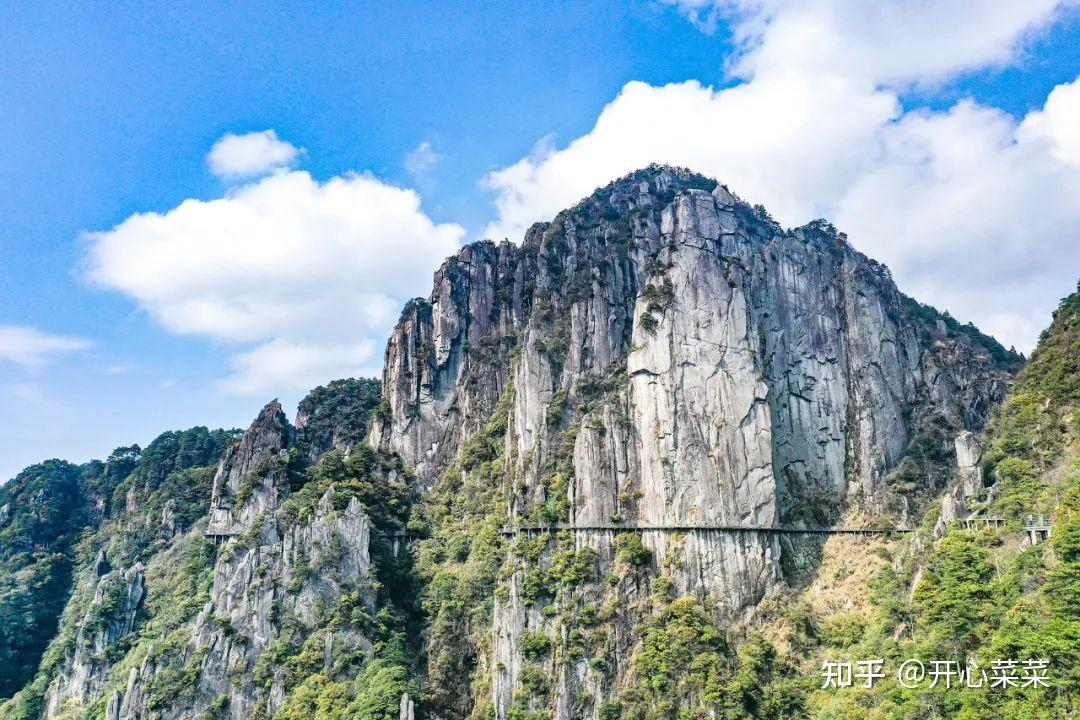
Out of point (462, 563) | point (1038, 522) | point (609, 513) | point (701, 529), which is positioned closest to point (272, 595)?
point (462, 563)

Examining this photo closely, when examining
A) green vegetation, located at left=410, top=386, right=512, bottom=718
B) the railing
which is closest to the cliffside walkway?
green vegetation, located at left=410, top=386, right=512, bottom=718

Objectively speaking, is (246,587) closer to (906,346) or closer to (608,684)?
(608,684)

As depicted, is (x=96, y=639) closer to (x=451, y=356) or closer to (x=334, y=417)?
(x=334, y=417)

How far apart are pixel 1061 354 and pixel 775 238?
87.7 ft

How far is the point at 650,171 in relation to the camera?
92.5 m

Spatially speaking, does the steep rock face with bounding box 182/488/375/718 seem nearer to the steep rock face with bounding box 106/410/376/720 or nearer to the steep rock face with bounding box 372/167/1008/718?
the steep rock face with bounding box 106/410/376/720

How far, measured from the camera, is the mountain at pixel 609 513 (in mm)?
52250

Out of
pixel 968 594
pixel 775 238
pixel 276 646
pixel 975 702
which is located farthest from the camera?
pixel 775 238

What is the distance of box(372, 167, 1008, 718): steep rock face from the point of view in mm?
58562

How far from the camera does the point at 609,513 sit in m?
59.9

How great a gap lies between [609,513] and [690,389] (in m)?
11.0

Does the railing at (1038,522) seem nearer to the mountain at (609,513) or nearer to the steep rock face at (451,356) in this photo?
the mountain at (609,513)

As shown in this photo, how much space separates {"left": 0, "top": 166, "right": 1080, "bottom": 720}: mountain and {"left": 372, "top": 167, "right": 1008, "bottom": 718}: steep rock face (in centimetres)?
23

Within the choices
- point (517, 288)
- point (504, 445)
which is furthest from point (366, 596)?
point (517, 288)
